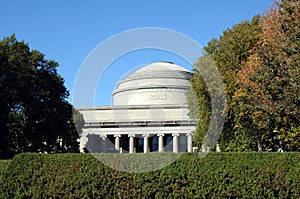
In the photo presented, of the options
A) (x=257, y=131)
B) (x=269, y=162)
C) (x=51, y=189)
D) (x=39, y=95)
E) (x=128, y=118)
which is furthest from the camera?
(x=128, y=118)

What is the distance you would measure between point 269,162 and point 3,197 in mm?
11453

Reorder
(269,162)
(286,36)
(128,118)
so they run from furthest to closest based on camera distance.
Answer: (128,118), (286,36), (269,162)

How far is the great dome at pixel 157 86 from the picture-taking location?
65.8m

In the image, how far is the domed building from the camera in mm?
61875

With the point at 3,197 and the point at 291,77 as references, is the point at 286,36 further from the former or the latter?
the point at 3,197

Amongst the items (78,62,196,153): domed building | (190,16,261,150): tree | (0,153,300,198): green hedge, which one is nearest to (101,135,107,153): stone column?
(78,62,196,153): domed building

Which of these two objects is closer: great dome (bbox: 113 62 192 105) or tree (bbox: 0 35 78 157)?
tree (bbox: 0 35 78 157)

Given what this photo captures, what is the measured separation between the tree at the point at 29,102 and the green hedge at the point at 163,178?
55.4 ft

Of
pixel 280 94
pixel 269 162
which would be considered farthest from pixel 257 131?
pixel 269 162

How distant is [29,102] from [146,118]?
29469 mm

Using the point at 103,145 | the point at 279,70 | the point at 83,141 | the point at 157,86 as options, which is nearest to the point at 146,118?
the point at 157,86

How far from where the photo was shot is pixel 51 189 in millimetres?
16281

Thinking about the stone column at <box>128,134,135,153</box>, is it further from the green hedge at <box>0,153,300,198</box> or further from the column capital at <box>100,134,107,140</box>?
the green hedge at <box>0,153,300,198</box>

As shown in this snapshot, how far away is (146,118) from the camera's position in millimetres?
62125
